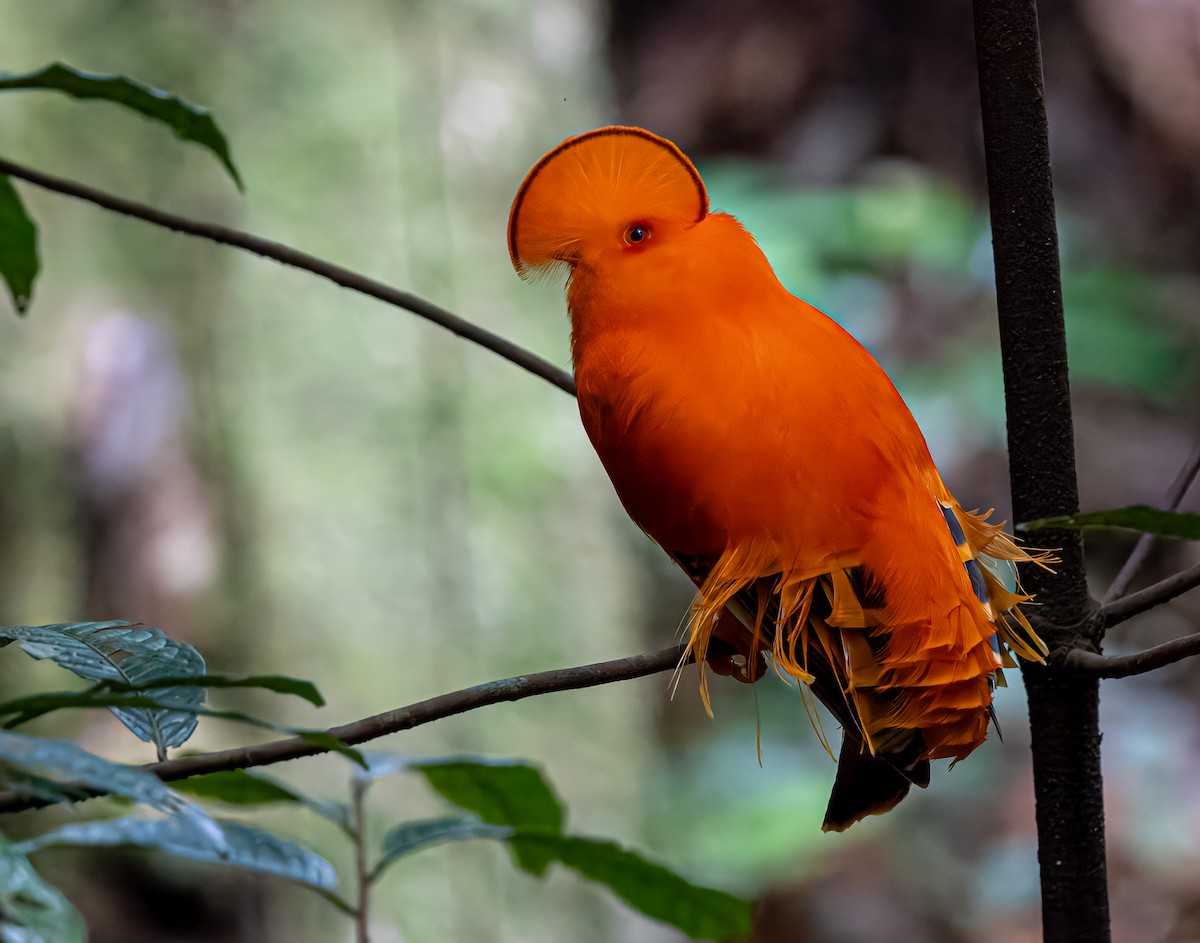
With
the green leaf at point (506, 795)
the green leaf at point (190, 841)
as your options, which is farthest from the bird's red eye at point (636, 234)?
the green leaf at point (190, 841)

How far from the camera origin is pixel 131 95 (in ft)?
2.28

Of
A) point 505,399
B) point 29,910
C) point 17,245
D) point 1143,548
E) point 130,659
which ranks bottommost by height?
point 29,910

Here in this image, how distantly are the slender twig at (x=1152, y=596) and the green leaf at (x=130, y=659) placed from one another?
0.52 m

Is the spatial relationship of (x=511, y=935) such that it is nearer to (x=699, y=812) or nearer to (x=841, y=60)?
(x=699, y=812)

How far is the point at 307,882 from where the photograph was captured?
0.56 m

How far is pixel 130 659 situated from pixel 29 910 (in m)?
0.24

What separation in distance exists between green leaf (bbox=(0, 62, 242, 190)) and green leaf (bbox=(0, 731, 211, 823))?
353mm

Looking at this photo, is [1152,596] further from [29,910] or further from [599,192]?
[29,910]

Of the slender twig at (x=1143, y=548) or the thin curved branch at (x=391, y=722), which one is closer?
the thin curved branch at (x=391, y=722)

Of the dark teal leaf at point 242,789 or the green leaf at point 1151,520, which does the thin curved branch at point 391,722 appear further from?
the green leaf at point 1151,520

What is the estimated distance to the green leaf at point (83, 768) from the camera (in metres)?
0.42

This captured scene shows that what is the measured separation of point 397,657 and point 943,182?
159 cm

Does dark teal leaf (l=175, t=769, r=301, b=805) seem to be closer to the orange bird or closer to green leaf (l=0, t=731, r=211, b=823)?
green leaf (l=0, t=731, r=211, b=823)

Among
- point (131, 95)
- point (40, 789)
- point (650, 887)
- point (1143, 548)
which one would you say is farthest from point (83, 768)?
point (1143, 548)
